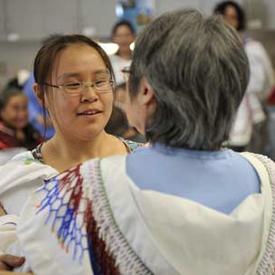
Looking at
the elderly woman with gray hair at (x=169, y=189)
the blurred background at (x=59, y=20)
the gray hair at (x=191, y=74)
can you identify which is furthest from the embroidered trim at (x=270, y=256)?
the blurred background at (x=59, y=20)

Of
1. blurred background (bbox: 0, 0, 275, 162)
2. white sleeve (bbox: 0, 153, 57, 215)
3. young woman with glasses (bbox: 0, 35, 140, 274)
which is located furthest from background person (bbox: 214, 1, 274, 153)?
white sleeve (bbox: 0, 153, 57, 215)

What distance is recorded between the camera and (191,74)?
3.03 ft

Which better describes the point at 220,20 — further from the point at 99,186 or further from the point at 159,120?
the point at 99,186

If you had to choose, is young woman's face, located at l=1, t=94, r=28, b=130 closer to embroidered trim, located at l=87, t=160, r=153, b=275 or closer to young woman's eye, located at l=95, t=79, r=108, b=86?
young woman's eye, located at l=95, t=79, r=108, b=86

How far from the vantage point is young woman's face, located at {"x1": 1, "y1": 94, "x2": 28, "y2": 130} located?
3.48 metres

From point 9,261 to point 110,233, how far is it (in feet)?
0.84

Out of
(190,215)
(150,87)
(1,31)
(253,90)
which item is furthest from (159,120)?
(1,31)

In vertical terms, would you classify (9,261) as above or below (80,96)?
below

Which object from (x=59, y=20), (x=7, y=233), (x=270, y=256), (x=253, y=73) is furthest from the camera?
(x=59, y=20)

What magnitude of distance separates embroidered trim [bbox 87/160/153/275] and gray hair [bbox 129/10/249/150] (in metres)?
0.13

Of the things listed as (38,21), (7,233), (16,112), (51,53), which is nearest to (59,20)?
(38,21)

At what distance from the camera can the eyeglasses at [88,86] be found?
1422 millimetres

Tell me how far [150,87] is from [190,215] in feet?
0.72

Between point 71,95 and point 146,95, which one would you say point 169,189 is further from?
point 71,95
